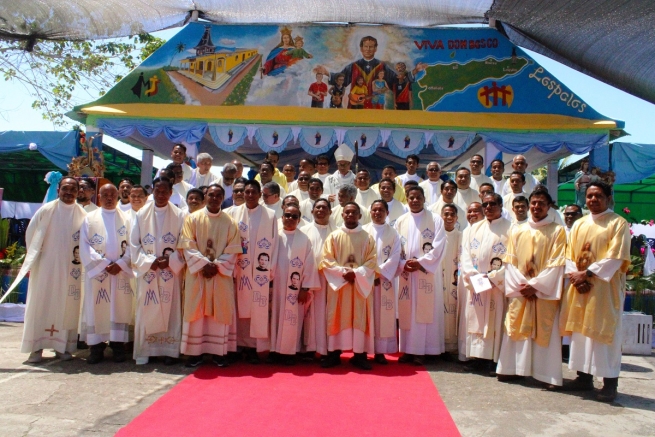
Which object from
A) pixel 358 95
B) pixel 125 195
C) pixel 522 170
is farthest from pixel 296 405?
pixel 358 95

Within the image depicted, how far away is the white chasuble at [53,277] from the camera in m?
6.15

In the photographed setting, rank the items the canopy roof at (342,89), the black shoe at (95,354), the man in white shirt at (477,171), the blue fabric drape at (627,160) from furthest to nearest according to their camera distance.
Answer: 1. the canopy roof at (342,89)
2. the blue fabric drape at (627,160)
3. the man in white shirt at (477,171)
4. the black shoe at (95,354)

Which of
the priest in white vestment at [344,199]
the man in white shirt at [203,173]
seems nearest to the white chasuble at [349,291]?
the priest in white vestment at [344,199]

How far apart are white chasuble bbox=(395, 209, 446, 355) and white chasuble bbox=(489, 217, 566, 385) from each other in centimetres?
93

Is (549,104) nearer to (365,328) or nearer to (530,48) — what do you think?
(530,48)

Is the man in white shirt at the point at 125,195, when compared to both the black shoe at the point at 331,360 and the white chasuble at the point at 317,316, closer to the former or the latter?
the white chasuble at the point at 317,316

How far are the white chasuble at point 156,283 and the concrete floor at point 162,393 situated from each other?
238 mm

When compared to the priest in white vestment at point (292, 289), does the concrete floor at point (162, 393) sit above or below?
below

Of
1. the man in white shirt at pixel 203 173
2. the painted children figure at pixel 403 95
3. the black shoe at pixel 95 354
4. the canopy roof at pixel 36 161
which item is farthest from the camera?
the canopy roof at pixel 36 161

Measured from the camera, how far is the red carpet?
13.7ft

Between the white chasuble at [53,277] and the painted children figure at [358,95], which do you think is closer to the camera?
the white chasuble at [53,277]

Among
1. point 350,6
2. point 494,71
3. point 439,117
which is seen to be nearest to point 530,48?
point 494,71

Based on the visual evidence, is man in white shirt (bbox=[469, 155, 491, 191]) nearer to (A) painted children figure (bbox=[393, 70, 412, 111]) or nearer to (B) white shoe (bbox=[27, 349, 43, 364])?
(A) painted children figure (bbox=[393, 70, 412, 111])

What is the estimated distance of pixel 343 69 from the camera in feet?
43.3
